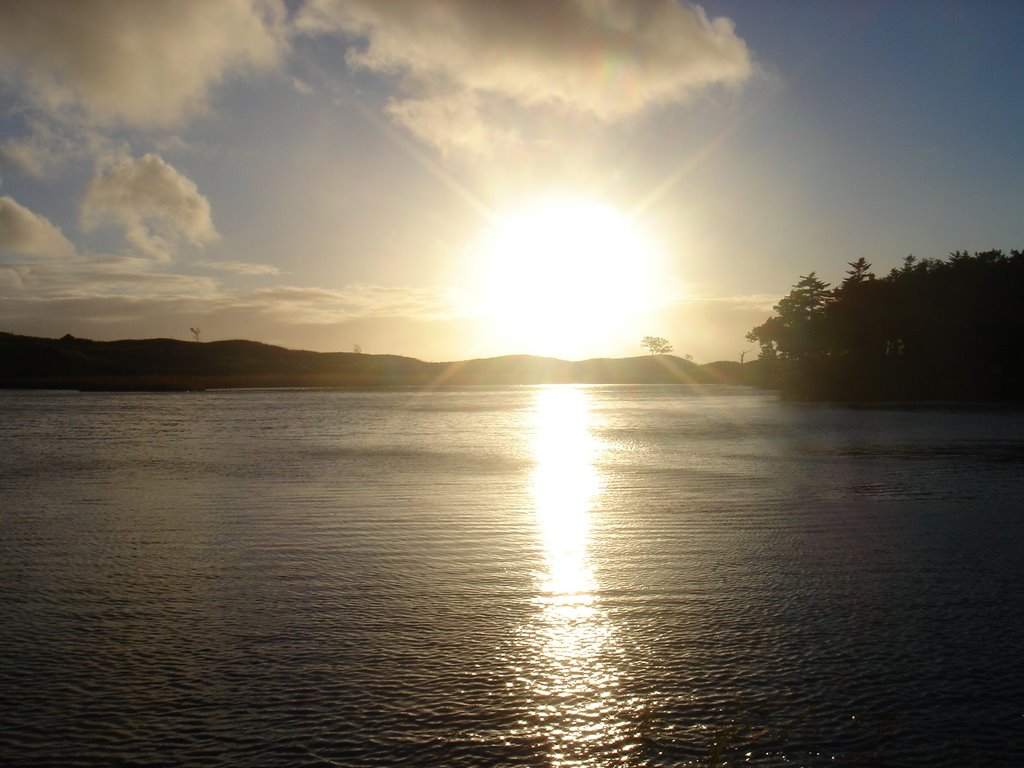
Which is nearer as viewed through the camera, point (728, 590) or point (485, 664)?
point (485, 664)

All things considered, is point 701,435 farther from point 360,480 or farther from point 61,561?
point 61,561

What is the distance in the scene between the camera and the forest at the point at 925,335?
70500 millimetres

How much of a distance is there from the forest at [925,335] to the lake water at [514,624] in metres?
60.4

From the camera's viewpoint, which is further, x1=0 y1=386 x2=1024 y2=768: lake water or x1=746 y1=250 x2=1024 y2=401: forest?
x1=746 y1=250 x2=1024 y2=401: forest

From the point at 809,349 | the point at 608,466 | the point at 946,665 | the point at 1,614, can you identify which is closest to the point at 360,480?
the point at 608,466

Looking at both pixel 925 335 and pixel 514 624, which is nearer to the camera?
pixel 514 624

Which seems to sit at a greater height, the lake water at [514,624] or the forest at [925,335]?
the forest at [925,335]

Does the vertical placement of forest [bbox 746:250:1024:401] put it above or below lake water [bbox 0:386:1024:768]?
above

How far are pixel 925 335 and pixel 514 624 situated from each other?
75.8 metres

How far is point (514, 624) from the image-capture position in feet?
24.0

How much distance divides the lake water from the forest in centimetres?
6039

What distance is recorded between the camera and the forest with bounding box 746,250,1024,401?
7050 centimetres

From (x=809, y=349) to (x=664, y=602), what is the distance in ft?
307

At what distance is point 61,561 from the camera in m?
9.99
